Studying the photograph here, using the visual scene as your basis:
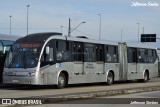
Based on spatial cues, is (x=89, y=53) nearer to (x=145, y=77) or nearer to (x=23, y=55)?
(x=23, y=55)

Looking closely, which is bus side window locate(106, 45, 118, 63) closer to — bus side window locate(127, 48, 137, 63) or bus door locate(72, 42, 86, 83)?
bus side window locate(127, 48, 137, 63)

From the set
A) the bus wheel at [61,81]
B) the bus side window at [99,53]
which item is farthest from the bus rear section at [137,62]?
the bus wheel at [61,81]

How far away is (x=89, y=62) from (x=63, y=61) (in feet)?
9.96

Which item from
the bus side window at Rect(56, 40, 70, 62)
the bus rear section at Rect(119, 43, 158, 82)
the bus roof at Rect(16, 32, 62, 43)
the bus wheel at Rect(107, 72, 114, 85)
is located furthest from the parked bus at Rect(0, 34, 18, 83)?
the bus rear section at Rect(119, 43, 158, 82)

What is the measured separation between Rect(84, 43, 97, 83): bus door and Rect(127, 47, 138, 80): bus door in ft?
17.7

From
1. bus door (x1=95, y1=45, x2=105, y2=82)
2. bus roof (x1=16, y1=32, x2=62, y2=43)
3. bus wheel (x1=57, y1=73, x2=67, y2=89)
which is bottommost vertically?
bus wheel (x1=57, y1=73, x2=67, y2=89)

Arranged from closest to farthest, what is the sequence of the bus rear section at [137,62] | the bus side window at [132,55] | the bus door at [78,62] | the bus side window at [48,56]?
1. the bus side window at [48,56]
2. the bus door at [78,62]
3. the bus rear section at [137,62]
4. the bus side window at [132,55]

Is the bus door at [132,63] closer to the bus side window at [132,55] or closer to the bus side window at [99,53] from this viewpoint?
the bus side window at [132,55]

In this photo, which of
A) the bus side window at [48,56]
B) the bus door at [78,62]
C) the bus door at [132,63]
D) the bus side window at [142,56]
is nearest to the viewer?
the bus side window at [48,56]

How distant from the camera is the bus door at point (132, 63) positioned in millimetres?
33906

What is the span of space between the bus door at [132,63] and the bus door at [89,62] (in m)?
5.40

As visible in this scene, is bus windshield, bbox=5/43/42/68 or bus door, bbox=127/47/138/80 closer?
bus windshield, bbox=5/43/42/68

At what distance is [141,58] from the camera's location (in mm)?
35594

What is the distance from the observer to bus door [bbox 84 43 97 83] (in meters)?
28.0
